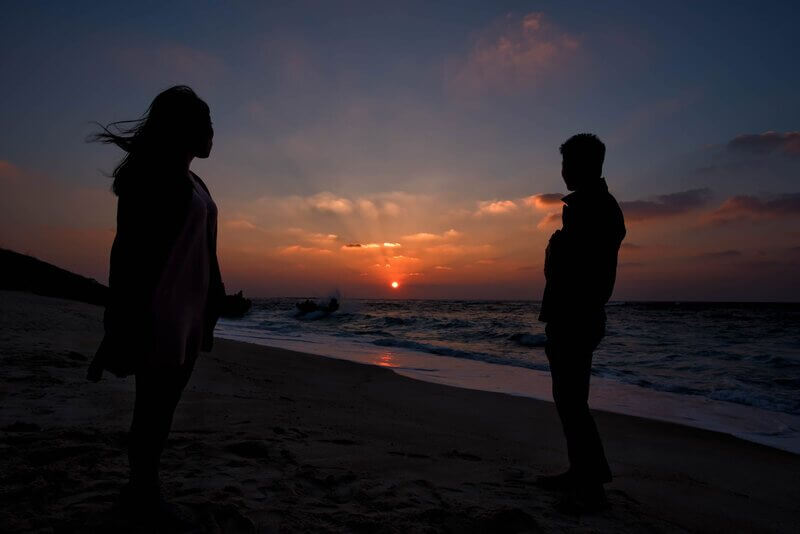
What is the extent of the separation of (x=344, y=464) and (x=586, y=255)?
2125 mm

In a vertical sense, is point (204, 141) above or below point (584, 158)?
below

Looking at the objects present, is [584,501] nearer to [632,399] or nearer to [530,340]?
[632,399]

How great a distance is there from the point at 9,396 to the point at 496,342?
15327mm

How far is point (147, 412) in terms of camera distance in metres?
1.99

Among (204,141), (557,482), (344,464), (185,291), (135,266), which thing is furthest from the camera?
(344,464)

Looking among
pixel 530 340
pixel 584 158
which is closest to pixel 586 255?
pixel 584 158

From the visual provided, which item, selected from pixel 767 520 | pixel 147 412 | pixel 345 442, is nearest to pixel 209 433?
pixel 345 442

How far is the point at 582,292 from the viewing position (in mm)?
2773

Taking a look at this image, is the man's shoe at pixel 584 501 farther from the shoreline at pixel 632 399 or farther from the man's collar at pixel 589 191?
the shoreline at pixel 632 399

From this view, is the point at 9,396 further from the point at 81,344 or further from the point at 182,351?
the point at 81,344

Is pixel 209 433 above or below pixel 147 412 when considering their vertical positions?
below

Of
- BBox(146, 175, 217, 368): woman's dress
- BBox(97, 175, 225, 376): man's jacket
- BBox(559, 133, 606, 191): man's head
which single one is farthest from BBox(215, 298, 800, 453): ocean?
BBox(97, 175, 225, 376): man's jacket

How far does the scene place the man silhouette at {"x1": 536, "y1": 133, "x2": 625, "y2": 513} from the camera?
277cm

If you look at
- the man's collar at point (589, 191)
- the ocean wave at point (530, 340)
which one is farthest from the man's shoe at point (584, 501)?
the ocean wave at point (530, 340)
